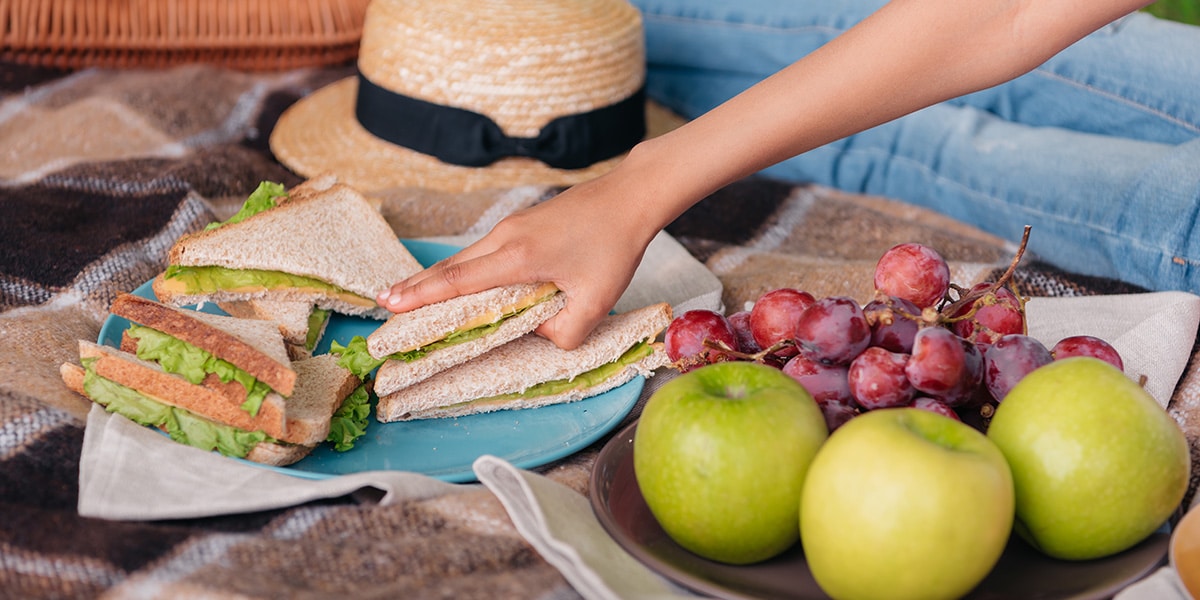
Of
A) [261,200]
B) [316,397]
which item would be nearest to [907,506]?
[316,397]

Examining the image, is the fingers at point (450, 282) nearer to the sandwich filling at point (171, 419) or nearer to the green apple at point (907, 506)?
the sandwich filling at point (171, 419)

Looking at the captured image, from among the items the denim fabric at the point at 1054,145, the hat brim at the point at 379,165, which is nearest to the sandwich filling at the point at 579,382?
the hat brim at the point at 379,165

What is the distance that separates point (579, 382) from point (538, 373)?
64mm

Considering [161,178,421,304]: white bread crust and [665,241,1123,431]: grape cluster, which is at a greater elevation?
[665,241,1123,431]: grape cluster

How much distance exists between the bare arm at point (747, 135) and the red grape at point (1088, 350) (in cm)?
35

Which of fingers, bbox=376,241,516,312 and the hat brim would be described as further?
the hat brim

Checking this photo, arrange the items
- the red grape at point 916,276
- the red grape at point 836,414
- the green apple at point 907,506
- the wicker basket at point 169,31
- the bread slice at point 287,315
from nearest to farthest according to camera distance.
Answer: the green apple at point 907,506
the red grape at point 836,414
the red grape at point 916,276
the bread slice at point 287,315
the wicker basket at point 169,31

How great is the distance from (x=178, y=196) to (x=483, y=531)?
115 cm

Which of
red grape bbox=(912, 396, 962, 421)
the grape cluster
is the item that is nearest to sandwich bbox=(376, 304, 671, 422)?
the grape cluster

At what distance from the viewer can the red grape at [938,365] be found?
0.93m

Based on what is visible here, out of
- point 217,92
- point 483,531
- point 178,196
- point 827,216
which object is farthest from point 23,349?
point 827,216

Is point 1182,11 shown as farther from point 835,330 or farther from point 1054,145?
point 835,330

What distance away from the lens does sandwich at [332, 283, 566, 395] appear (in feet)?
4.12

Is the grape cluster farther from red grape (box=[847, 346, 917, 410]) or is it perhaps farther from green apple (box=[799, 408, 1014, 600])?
green apple (box=[799, 408, 1014, 600])
